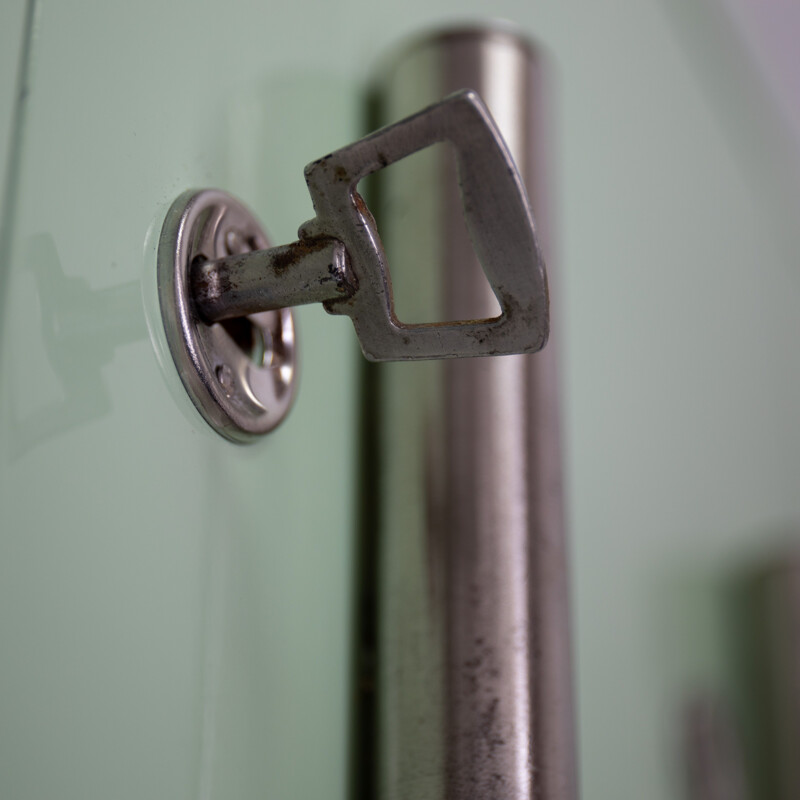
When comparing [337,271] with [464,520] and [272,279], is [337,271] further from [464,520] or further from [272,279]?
[464,520]

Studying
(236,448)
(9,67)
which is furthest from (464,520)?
(9,67)

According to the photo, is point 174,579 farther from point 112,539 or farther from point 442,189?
point 442,189

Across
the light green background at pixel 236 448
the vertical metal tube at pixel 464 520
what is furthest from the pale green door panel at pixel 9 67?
the vertical metal tube at pixel 464 520

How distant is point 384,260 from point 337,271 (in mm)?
12

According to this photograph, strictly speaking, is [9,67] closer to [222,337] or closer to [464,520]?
[222,337]

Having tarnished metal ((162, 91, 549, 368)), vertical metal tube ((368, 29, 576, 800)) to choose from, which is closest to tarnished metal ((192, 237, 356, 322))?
tarnished metal ((162, 91, 549, 368))

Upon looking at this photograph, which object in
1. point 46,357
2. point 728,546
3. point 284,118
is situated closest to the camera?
point 46,357

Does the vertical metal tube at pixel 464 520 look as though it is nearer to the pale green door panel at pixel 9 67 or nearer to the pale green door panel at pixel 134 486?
the pale green door panel at pixel 134 486

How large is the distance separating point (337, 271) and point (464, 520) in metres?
0.13

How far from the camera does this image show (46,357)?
18 cm

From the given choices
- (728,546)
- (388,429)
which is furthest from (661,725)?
(388,429)

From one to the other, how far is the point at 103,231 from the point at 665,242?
439 millimetres

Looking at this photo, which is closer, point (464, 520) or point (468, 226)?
point (468, 226)

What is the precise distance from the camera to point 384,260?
0.19 metres
